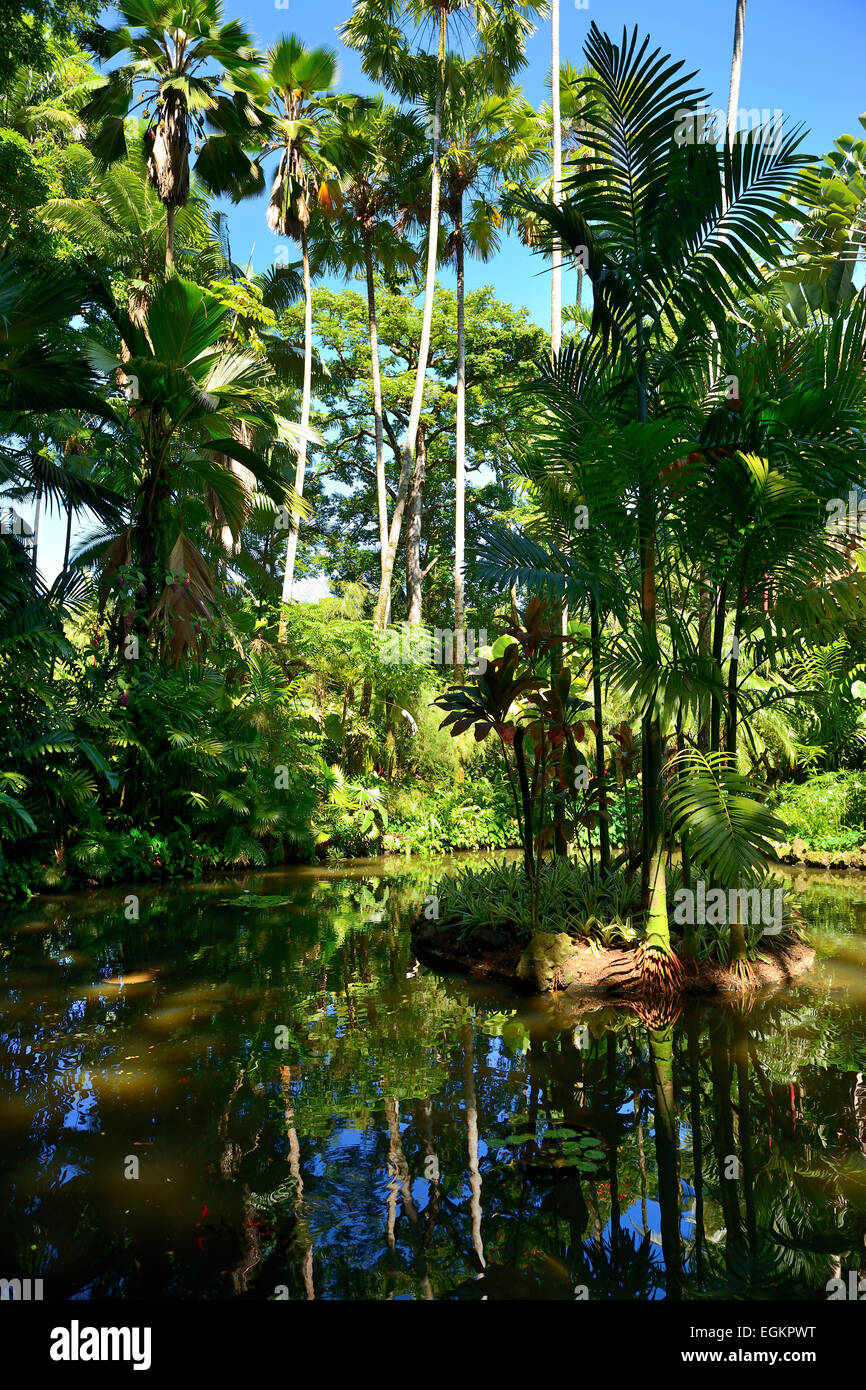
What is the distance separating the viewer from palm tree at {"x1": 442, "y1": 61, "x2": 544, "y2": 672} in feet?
58.2

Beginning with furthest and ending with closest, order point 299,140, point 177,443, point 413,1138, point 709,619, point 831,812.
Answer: point 299,140
point 831,812
point 177,443
point 709,619
point 413,1138

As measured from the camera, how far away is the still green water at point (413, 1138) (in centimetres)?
265

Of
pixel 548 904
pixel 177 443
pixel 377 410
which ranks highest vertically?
pixel 377 410

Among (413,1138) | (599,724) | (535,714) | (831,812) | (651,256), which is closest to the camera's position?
(413,1138)

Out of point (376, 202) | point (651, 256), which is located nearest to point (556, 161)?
point (376, 202)

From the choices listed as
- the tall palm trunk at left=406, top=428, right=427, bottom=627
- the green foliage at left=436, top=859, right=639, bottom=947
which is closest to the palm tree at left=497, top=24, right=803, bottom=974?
the green foliage at left=436, top=859, right=639, bottom=947

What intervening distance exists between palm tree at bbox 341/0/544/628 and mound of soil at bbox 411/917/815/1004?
11.3 m

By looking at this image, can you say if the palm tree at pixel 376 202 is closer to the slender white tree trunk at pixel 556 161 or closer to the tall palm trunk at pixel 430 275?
the tall palm trunk at pixel 430 275

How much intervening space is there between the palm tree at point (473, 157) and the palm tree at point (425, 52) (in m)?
0.42

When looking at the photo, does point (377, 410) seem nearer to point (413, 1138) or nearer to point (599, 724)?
point (599, 724)

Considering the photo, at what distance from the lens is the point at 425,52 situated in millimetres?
17891

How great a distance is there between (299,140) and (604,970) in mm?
17181
